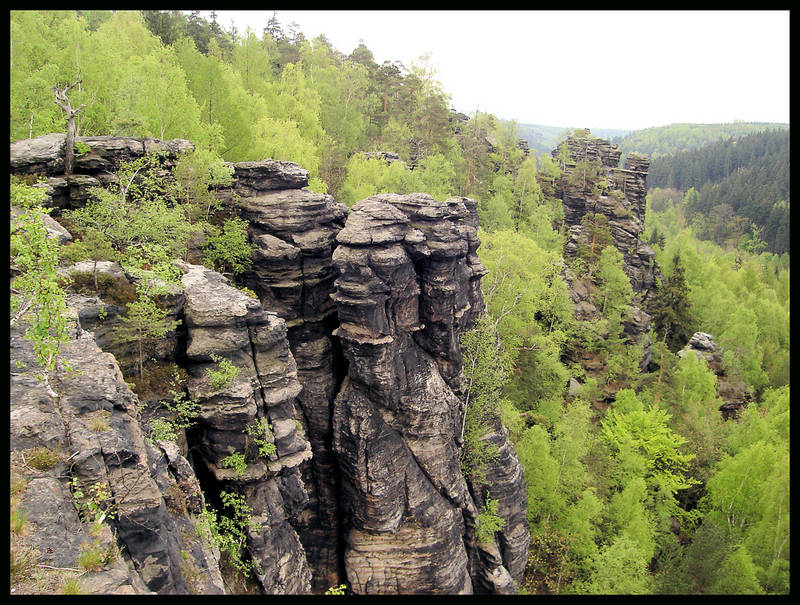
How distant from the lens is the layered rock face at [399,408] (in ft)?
72.8

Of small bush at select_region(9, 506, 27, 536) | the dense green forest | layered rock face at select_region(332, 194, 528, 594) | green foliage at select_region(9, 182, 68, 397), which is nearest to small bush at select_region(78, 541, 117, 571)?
small bush at select_region(9, 506, 27, 536)

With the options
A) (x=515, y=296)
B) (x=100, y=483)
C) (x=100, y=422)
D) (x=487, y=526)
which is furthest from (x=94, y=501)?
(x=515, y=296)

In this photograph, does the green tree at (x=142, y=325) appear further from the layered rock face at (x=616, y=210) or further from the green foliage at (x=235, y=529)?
the layered rock face at (x=616, y=210)

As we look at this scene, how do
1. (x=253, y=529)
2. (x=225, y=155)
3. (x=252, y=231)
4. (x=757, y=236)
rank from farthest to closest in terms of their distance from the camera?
(x=757, y=236)
(x=225, y=155)
(x=252, y=231)
(x=253, y=529)

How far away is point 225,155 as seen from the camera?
33.5 m

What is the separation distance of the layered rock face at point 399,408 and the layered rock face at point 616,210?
2916cm

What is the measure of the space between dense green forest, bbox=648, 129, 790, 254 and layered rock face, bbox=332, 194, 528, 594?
459 ft

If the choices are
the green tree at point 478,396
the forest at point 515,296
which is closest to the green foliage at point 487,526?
the green tree at point 478,396

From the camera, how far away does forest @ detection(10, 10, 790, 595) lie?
2339cm

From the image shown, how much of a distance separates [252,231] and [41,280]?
16.0 meters

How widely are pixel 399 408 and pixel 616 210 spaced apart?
50.4m

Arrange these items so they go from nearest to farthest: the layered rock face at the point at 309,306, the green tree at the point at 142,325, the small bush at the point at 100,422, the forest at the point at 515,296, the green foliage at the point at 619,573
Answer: the small bush at the point at 100,422
the green tree at the point at 142,325
the forest at the point at 515,296
the layered rock face at the point at 309,306
the green foliage at the point at 619,573

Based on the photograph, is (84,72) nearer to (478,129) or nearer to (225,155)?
(225,155)
